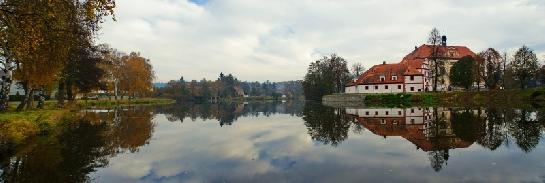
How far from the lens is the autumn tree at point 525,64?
7688 centimetres

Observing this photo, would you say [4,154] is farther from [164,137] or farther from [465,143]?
[465,143]

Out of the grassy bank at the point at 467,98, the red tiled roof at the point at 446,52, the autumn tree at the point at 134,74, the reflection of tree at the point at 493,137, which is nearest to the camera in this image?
the reflection of tree at the point at 493,137

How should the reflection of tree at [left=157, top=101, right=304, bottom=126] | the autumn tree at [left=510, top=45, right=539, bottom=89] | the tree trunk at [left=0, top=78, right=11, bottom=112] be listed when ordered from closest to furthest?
the tree trunk at [left=0, top=78, right=11, bottom=112] → the reflection of tree at [left=157, top=101, right=304, bottom=126] → the autumn tree at [left=510, top=45, right=539, bottom=89]

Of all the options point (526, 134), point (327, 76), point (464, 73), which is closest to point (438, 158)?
point (526, 134)

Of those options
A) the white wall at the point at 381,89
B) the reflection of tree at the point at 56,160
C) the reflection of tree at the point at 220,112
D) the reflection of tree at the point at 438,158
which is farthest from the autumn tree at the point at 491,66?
the reflection of tree at the point at 56,160

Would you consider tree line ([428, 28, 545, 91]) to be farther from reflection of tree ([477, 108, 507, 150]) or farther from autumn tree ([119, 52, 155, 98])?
autumn tree ([119, 52, 155, 98])

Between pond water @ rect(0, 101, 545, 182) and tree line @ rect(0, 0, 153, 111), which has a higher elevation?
tree line @ rect(0, 0, 153, 111)

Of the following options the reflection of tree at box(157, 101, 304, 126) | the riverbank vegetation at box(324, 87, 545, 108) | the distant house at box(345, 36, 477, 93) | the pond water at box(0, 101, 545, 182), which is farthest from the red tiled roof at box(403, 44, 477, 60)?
the pond water at box(0, 101, 545, 182)

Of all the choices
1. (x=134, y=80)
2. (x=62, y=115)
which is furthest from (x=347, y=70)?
(x=62, y=115)

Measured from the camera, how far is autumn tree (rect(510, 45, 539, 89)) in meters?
76.9

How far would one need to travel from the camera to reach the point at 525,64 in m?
76.9

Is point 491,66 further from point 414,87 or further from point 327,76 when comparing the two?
point 327,76

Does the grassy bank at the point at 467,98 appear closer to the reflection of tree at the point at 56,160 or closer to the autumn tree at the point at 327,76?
the autumn tree at the point at 327,76

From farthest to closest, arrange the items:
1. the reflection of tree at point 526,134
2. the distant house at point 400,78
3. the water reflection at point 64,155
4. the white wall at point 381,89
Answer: the white wall at point 381,89, the distant house at point 400,78, the reflection of tree at point 526,134, the water reflection at point 64,155
